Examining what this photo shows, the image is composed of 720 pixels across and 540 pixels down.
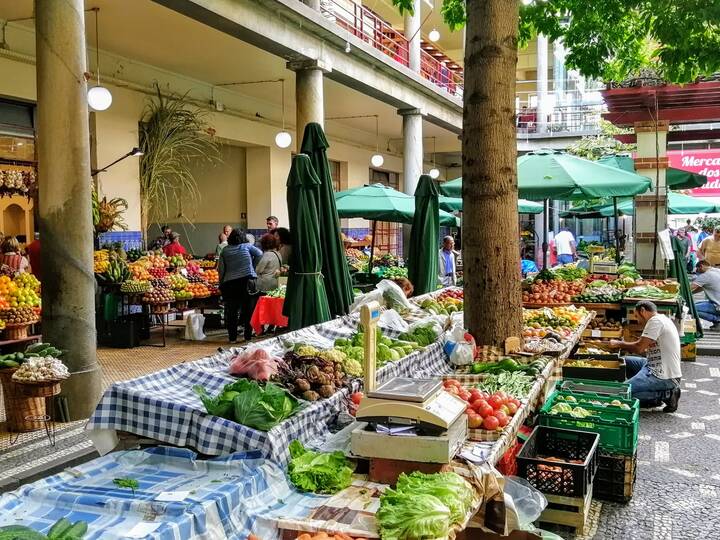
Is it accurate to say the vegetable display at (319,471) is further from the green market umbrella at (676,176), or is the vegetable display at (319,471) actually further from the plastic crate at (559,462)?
the green market umbrella at (676,176)

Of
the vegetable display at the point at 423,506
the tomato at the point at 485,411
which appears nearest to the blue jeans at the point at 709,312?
the tomato at the point at 485,411

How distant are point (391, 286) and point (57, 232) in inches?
139

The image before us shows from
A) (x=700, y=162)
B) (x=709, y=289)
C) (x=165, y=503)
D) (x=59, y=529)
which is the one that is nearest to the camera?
(x=59, y=529)

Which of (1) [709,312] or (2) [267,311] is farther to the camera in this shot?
(1) [709,312]

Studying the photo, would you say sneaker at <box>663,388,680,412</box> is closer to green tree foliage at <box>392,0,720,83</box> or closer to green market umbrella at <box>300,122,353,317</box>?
green market umbrella at <box>300,122,353,317</box>

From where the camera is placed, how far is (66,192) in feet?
20.8


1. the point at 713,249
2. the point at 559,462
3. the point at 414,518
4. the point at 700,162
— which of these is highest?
the point at 700,162

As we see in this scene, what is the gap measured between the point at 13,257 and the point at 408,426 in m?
8.05

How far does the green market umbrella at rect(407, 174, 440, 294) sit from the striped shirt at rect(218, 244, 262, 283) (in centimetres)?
260

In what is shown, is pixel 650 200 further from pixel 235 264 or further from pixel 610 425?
pixel 610 425

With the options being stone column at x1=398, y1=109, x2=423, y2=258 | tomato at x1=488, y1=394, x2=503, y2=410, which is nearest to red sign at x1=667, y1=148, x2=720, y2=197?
stone column at x1=398, y1=109, x2=423, y2=258

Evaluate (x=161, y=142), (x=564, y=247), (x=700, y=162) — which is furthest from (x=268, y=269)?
(x=564, y=247)

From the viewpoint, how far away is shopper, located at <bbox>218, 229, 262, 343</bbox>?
10.9m

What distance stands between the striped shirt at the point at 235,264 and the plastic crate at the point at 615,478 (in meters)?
6.93
